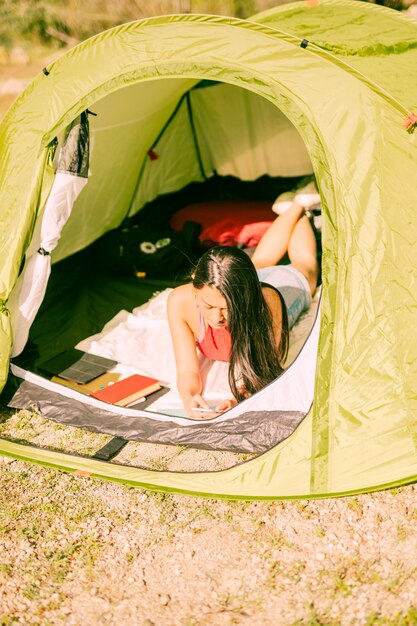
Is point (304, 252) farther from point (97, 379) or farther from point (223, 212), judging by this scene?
point (97, 379)

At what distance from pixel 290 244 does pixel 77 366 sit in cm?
146

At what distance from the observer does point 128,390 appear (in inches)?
121

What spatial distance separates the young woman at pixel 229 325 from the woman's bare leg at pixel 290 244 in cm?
49

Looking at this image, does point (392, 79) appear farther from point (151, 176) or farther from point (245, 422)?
point (151, 176)

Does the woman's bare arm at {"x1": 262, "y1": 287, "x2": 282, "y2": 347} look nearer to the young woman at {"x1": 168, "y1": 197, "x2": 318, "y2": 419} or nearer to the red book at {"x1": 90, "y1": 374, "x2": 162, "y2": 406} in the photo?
the young woman at {"x1": 168, "y1": 197, "x2": 318, "y2": 419}

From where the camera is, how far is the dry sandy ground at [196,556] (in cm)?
199

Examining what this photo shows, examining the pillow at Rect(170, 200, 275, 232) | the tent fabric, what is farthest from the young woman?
the pillow at Rect(170, 200, 275, 232)

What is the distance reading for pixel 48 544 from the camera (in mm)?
2314

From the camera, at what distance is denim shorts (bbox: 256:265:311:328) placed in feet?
11.3

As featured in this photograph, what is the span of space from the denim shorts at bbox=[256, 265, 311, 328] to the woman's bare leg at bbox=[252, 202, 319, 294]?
0.18 m

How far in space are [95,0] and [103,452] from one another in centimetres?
1007

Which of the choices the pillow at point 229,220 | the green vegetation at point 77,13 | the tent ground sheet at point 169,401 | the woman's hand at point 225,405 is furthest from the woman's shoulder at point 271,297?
the green vegetation at point 77,13

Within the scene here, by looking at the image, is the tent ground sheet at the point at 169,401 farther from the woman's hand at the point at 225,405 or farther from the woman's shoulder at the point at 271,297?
the woman's shoulder at the point at 271,297

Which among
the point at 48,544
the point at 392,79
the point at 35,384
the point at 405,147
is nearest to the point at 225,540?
the point at 48,544
